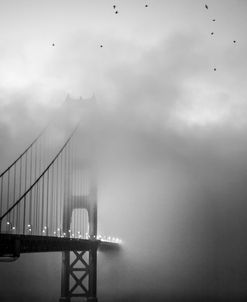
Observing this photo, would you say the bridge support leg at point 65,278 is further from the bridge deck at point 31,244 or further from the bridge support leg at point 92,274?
the bridge deck at point 31,244

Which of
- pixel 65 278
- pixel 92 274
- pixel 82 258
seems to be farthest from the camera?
pixel 82 258

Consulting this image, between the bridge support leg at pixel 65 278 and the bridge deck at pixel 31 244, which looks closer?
the bridge deck at pixel 31 244

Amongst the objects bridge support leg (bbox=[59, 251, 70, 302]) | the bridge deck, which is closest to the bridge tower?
bridge support leg (bbox=[59, 251, 70, 302])

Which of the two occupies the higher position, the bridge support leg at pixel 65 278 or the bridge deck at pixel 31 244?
the bridge deck at pixel 31 244

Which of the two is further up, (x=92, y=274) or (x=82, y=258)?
(x=82, y=258)

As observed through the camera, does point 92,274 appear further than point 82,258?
No

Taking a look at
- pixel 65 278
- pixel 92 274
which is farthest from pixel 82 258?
pixel 65 278

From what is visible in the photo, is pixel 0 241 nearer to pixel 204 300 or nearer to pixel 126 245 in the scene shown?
pixel 204 300

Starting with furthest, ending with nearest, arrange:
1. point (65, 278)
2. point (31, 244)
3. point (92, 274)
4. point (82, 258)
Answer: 1. point (82, 258)
2. point (92, 274)
3. point (65, 278)
4. point (31, 244)

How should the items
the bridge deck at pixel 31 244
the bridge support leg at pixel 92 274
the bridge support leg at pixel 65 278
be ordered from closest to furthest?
the bridge deck at pixel 31 244 < the bridge support leg at pixel 65 278 < the bridge support leg at pixel 92 274


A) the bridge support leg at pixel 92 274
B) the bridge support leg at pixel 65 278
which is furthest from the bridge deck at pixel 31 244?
the bridge support leg at pixel 65 278

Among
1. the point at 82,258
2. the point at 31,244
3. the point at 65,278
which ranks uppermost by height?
the point at 31,244

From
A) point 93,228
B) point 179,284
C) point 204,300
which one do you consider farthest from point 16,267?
point 93,228

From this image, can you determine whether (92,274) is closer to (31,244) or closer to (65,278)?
(65,278)
